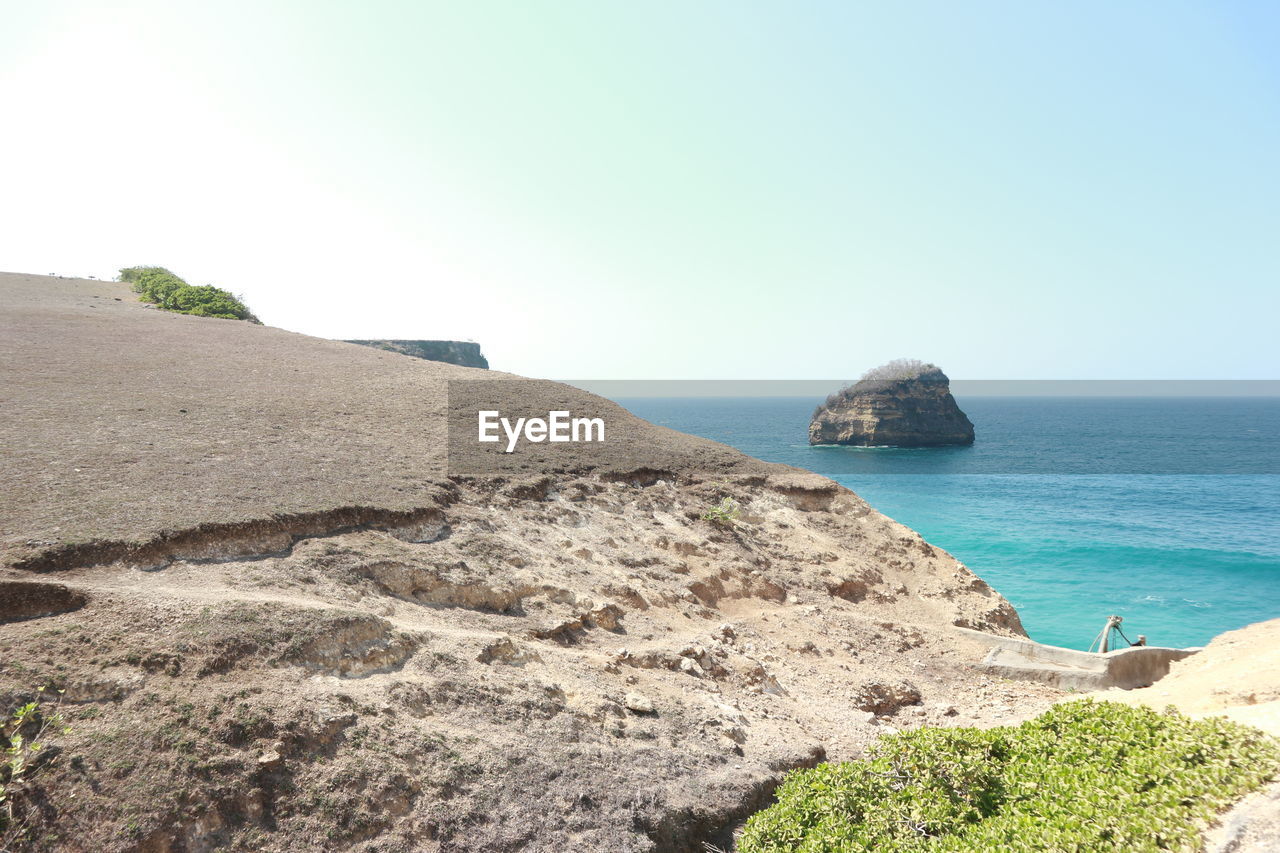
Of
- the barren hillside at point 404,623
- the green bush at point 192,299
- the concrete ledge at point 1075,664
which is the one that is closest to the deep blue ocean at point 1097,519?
the concrete ledge at point 1075,664

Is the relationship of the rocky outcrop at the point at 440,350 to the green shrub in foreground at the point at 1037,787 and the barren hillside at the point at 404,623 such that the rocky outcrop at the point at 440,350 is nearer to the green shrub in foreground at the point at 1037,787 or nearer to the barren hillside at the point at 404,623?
the barren hillside at the point at 404,623

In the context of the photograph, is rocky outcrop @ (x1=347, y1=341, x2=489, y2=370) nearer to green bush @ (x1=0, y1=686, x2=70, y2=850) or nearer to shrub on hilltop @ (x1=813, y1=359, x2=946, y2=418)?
shrub on hilltop @ (x1=813, y1=359, x2=946, y2=418)

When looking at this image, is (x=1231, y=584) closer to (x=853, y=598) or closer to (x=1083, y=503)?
(x=1083, y=503)

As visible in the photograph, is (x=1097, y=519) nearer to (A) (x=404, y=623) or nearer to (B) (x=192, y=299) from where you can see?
(A) (x=404, y=623)

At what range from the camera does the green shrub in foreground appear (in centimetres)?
547

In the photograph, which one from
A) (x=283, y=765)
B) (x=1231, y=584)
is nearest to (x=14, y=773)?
(x=283, y=765)

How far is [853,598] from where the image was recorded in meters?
15.0

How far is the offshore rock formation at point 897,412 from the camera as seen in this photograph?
76.1m

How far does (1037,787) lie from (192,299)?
3578 cm

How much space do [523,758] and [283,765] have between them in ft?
7.36

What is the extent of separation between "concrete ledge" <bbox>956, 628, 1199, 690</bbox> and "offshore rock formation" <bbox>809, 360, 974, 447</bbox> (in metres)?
62.8

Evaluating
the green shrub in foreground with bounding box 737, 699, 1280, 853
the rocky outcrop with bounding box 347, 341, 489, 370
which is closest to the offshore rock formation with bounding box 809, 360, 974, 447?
the rocky outcrop with bounding box 347, 341, 489, 370

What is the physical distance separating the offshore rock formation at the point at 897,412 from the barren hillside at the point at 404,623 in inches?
2434

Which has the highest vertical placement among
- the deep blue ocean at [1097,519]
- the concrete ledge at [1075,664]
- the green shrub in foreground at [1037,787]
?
the green shrub in foreground at [1037,787]
